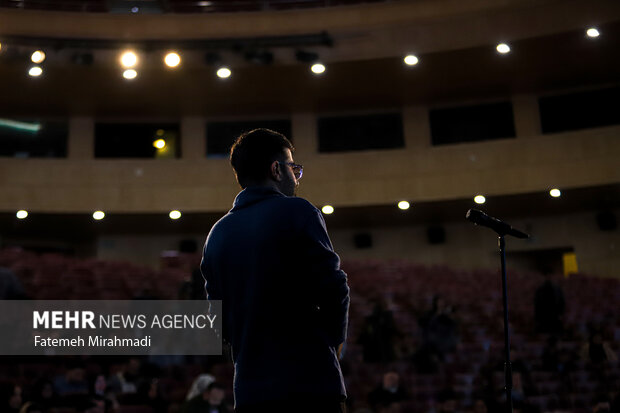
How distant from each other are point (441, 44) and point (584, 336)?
6060 millimetres

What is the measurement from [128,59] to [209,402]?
836cm

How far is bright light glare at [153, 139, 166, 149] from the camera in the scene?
15.2 m

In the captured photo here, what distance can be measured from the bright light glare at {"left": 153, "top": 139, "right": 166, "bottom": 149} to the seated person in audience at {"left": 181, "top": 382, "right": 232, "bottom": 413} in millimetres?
10153

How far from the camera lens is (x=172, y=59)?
12617 millimetres

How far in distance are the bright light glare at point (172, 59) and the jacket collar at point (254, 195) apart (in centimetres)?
1133

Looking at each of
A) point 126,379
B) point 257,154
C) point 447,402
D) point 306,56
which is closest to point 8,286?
point 126,379

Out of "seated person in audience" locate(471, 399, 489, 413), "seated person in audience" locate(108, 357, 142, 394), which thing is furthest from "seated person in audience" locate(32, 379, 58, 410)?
"seated person in audience" locate(471, 399, 489, 413)

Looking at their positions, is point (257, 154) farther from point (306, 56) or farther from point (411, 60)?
point (411, 60)

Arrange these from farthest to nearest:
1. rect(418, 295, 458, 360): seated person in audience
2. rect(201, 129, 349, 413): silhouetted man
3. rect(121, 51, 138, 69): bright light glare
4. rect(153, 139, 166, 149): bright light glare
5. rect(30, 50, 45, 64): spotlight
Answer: rect(153, 139, 166, 149): bright light glare, rect(121, 51, 138, 69): bright light glare, rect(30, 50, 45, 64): spotlight, rect(418, 295, 458, 360): seated person in audience, rect(201, 129, 349, 413): silhouetted man

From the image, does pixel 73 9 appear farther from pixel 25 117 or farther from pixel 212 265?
pixel 212 265

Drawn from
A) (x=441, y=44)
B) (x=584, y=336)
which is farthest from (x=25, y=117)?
(x=584, y=336)

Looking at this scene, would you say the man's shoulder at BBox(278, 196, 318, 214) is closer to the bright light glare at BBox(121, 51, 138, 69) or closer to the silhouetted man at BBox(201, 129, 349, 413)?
the silhouetted man at BBox(201, 129, 349, 413)

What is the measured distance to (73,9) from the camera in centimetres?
Result: 1300

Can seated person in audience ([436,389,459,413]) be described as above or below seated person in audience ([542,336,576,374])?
below
